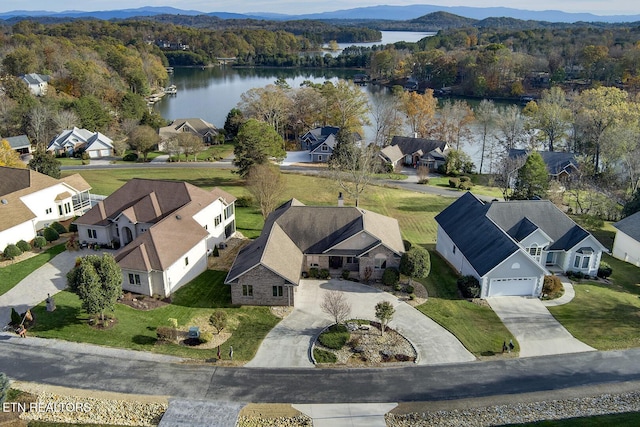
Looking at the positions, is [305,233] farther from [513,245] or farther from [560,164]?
[560,164]

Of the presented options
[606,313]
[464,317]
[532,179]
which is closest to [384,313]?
[464,317]

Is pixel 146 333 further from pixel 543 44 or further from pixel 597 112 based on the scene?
pixel 543 44

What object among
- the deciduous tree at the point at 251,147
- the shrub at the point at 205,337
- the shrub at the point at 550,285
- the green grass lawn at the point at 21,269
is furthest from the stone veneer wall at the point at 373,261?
the deciduous tree at the point at 251,147

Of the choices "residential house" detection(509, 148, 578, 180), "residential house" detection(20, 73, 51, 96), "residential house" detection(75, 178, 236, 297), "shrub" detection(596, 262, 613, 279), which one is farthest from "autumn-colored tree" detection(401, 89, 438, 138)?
"residential house" detection(20, 73, 51, 96)

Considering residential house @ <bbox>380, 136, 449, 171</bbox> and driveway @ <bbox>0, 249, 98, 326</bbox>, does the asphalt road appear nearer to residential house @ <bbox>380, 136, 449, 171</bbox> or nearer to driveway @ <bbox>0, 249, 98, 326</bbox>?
driveway @ <bbox>0, 249, 98, 326</bbox>

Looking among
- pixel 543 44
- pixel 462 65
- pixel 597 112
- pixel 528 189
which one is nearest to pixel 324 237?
pixel 528 189

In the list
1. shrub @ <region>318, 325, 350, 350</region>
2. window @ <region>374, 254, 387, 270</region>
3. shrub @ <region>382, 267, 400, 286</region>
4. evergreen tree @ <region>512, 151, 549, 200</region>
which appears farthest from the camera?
evergreen tree @ <region>512, 151, 549, 200</region>
